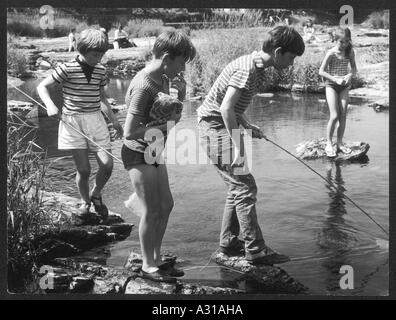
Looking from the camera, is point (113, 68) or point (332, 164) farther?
point (332, 164)

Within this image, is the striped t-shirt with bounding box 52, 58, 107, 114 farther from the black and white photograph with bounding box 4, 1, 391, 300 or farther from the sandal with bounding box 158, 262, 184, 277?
the sandal with bounding box 158, 262, 184, 277

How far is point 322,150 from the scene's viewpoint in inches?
230

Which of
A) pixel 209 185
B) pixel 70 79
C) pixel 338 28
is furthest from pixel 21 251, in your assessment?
pixel 338 28

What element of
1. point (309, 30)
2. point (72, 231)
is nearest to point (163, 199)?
point (72, 231)

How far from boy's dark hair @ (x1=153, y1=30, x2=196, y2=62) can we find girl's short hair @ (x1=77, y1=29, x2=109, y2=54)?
24.5 inches

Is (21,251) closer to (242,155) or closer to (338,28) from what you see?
(242,155)

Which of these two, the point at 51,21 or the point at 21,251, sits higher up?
the point at 51,21

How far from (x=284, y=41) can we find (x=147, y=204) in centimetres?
128

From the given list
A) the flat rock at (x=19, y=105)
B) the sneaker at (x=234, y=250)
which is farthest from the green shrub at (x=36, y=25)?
the sneaker at (x=234, y=250)

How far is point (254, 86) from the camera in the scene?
407 cm

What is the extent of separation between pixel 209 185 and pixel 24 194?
144 centimetres

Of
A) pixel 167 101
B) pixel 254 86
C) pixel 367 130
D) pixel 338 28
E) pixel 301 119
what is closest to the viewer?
pixel 167 101

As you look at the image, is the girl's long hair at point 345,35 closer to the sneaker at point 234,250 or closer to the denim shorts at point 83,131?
the sneaker at point 234,250

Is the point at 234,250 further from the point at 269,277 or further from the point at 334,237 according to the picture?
Result: the point at 334,237
